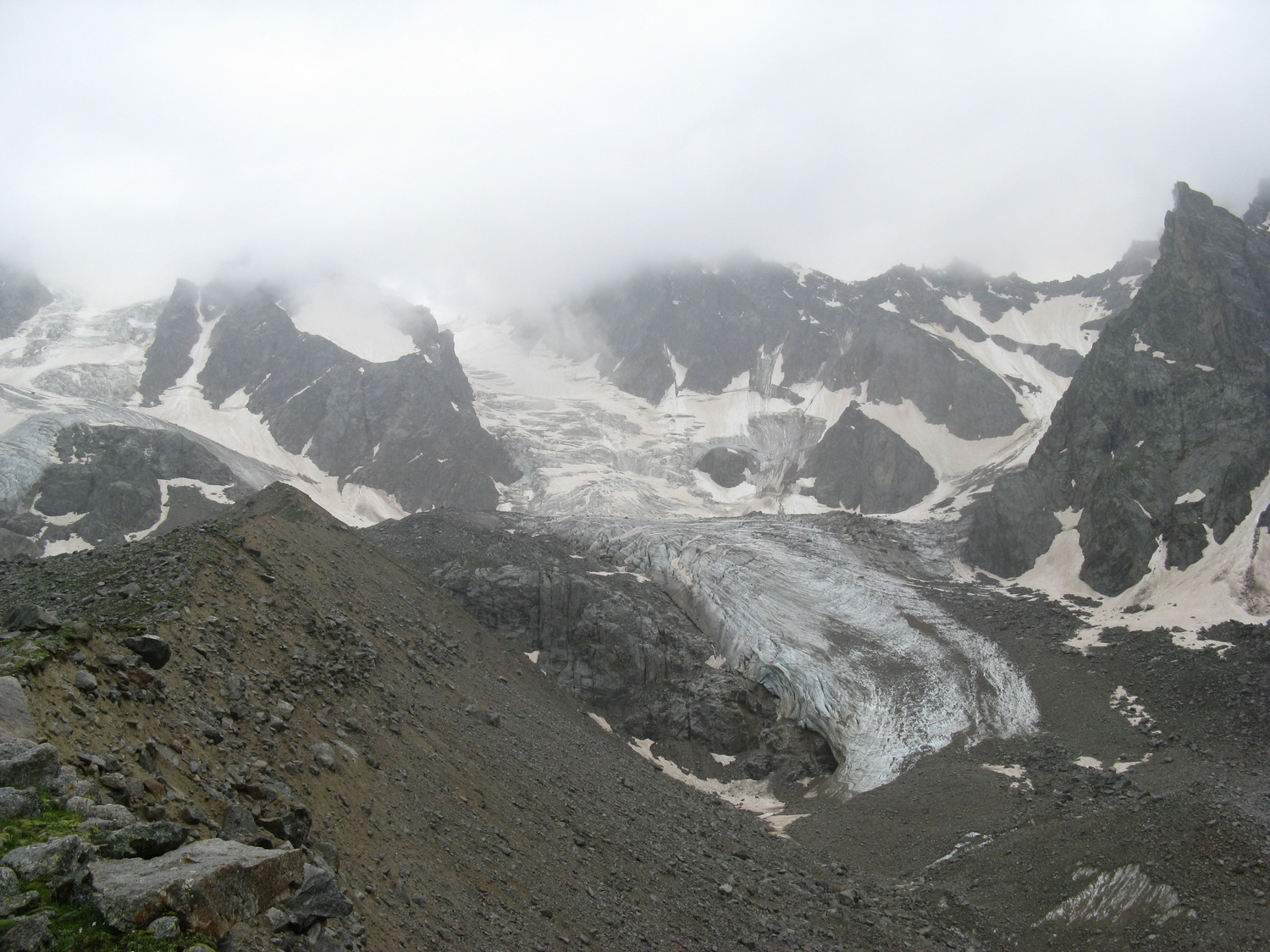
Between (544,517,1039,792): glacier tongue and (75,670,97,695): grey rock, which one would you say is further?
(544,517,1039,792): glacier tongue

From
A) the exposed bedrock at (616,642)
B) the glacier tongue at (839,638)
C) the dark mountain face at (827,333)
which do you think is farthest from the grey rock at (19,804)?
the dark mountain face at (827,333)

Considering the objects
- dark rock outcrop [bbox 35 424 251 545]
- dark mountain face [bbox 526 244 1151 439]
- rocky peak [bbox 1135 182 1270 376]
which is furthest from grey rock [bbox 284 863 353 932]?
dark mountain face [bbox 526 244 1151 439]

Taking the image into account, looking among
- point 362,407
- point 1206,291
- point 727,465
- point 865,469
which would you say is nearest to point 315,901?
point 1206,291

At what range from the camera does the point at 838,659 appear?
5391cm

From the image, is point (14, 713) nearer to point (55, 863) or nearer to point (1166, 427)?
point (55, 863)

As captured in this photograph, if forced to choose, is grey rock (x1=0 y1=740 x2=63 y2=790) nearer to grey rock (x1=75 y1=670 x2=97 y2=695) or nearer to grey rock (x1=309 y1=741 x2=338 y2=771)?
grey rock (x1=75 y1=670 x2=97 y2=695)

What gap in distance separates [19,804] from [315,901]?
13.6 feet

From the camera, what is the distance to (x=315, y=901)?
11.6m

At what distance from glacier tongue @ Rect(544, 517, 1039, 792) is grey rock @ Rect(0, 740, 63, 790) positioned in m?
40.2

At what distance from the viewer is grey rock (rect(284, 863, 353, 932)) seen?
439 inches

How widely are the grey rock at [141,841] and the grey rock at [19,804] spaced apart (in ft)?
3.22

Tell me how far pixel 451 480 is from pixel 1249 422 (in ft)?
349

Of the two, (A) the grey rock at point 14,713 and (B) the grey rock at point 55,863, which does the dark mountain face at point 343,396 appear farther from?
(B) the grey rock at point 55,863

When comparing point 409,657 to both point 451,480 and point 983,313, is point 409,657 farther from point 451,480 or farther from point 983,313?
point 983,313
